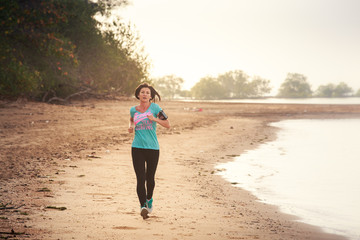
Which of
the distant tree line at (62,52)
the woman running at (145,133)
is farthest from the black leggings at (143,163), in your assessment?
the distant tree line at (62,52)

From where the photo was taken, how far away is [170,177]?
9.29 metres

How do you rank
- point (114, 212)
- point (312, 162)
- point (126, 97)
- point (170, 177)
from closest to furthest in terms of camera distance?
1. point (114, 212)
2. point (170, 177)
3. point (312, 162)
4. point (126, 97)

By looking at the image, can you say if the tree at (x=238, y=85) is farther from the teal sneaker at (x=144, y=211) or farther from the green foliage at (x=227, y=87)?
the teal sneaker at (x=144, y=211)

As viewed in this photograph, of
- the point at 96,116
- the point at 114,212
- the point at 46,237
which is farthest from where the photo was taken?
the point at 96,116

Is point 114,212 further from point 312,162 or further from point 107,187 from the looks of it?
point 312,162

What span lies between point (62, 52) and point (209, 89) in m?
116

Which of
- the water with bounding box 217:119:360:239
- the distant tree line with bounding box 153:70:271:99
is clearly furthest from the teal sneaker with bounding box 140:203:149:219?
the distant tree line with bounding box 153:70:271:99

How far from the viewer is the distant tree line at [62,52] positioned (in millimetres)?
19328

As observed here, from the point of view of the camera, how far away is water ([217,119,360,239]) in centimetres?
721

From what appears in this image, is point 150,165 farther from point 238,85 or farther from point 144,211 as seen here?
point 238,85

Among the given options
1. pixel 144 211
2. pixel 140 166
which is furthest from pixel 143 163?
pixel 144 211

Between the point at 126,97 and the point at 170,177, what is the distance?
30.1 m

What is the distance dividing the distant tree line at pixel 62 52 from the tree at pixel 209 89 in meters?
97.7

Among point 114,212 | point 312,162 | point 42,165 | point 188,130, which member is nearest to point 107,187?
point 114,212
